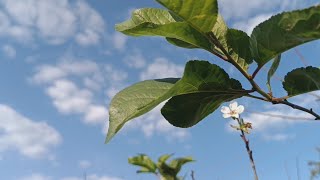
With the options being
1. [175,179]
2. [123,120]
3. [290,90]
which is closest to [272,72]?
[290,90]

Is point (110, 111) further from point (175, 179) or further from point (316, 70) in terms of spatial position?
point (175, 179)

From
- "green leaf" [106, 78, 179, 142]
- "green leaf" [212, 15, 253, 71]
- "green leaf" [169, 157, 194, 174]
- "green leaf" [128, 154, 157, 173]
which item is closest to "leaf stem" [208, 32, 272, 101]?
"green leaf" [212, 15, 253, 71]

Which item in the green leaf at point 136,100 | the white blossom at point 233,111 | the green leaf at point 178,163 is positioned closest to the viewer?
the green leaf at point 136,100

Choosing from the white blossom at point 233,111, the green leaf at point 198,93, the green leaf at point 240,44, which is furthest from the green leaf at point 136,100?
the white blossom at point 233,111

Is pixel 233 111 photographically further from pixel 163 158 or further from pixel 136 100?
pixel 136 100

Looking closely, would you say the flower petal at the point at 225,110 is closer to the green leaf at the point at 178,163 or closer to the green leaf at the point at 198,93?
the green leaf at the point at 178,163

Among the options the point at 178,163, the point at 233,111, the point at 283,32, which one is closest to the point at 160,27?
the point at 283,32
